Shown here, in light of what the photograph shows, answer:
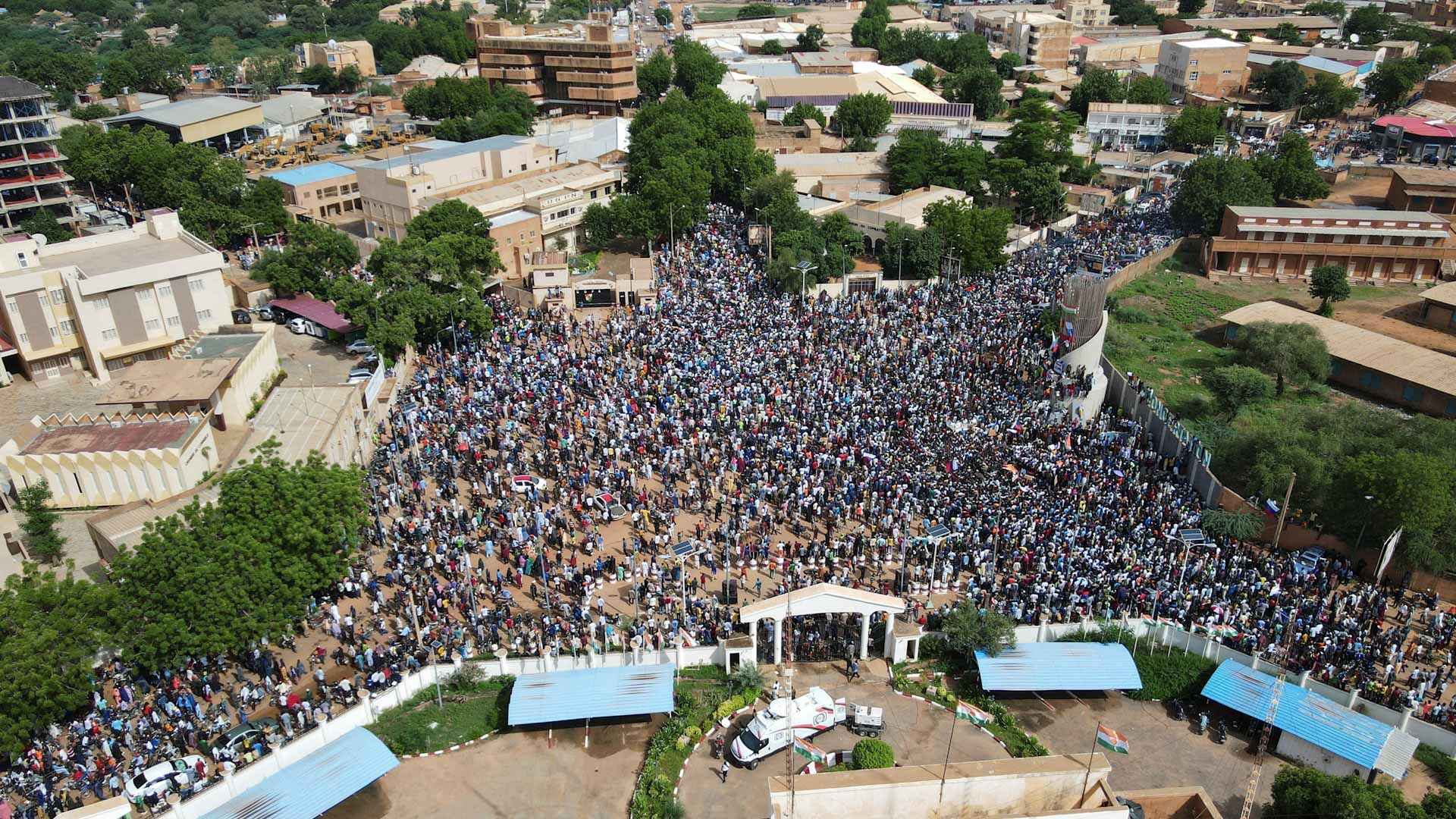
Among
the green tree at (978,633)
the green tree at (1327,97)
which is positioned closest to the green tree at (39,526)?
the green tree at (978,633)

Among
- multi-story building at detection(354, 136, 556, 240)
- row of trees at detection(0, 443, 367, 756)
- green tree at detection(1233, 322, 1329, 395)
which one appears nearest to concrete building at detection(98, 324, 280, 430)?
row of trees at detection(0, 443, 367, 756)

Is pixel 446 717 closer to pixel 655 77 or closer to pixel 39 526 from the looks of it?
pixel 39 526

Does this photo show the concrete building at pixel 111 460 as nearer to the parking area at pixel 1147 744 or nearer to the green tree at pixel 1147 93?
the parking area at pixel 1147 744

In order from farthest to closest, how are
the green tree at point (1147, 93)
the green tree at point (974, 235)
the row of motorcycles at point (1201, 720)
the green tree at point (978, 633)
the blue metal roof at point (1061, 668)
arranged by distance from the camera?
1. the green tree at point (1147, 93)
2. the green tree at point (974, 235)
3. the green tree at point (978, 633)
4. the blue metal roof at point (1061, 668)
5. the row of motorcycles at point (1201, 720)

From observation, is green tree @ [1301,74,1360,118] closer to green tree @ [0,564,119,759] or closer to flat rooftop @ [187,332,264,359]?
flat rooftop @ [187,332,264,359]

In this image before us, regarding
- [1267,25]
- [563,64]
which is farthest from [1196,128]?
[1267,25]
